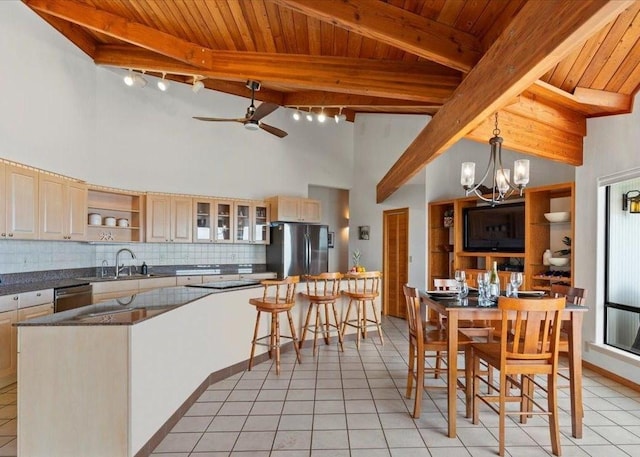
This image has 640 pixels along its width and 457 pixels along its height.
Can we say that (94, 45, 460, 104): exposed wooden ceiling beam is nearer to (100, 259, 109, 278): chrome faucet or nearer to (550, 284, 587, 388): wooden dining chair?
(550, 284, 587, 388): wooden dining chair

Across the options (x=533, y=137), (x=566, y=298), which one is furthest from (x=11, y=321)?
(x=533, y=137)

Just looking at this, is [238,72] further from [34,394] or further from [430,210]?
[430,210]

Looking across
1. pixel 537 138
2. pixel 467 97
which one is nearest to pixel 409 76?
pixel 467 97

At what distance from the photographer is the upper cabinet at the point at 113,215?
17.0 feet

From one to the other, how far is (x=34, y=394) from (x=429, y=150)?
3816 mm

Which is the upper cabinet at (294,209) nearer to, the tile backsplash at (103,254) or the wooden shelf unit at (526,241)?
the tile backsplash at (103,254)

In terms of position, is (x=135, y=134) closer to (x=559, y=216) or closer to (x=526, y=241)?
(x=526, y=241)

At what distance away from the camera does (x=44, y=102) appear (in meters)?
4.24

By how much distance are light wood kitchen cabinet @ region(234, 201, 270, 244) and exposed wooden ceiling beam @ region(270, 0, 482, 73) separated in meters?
4.48

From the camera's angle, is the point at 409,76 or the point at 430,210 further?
the point at 430,210

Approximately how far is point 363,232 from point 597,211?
439 centimetres

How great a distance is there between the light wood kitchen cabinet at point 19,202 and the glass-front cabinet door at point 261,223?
3354 millimetres

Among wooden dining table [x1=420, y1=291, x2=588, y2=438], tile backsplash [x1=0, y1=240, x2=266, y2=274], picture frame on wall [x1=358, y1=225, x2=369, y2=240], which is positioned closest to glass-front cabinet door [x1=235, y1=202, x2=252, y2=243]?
tile backsplash [x1=0, y1=240, x2=266, y2=274]

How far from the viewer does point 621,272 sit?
4000 millimetres
